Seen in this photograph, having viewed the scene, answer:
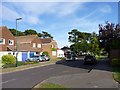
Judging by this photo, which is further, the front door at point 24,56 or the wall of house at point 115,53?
the front door at point 24,56

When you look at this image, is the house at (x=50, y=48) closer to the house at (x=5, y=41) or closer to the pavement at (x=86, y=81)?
the house at (x=5, y=41)

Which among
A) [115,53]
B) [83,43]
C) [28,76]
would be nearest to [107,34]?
[115,53]

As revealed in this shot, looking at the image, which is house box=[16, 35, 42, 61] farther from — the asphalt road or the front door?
the asphalt road

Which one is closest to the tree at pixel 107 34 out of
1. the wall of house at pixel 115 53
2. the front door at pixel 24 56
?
the wall of house at pixel 115 53

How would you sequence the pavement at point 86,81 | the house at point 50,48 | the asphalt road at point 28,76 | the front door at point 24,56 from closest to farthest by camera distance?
the pavement at point 86,81
the asphalt road at point 28,76
the front door at point 24,56
the house at point 50,48

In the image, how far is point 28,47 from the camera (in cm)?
6481

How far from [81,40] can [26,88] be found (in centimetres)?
9597

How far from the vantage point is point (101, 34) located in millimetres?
52906

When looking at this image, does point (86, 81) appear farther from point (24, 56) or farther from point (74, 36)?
point (74, 36)

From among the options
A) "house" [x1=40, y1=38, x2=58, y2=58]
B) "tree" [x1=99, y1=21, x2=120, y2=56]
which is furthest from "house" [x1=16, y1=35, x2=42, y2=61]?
"tree" [x1=99, y1=21, x2=120, y2=56]

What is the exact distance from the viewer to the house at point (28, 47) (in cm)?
5902

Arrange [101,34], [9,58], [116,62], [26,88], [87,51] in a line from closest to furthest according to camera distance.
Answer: [26,88]
[116,62]
[9,58]
[101,34]
[87,51]

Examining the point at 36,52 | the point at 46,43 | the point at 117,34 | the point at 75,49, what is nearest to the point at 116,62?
the point at 117,34

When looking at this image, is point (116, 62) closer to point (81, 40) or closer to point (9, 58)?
point (9, 58)
